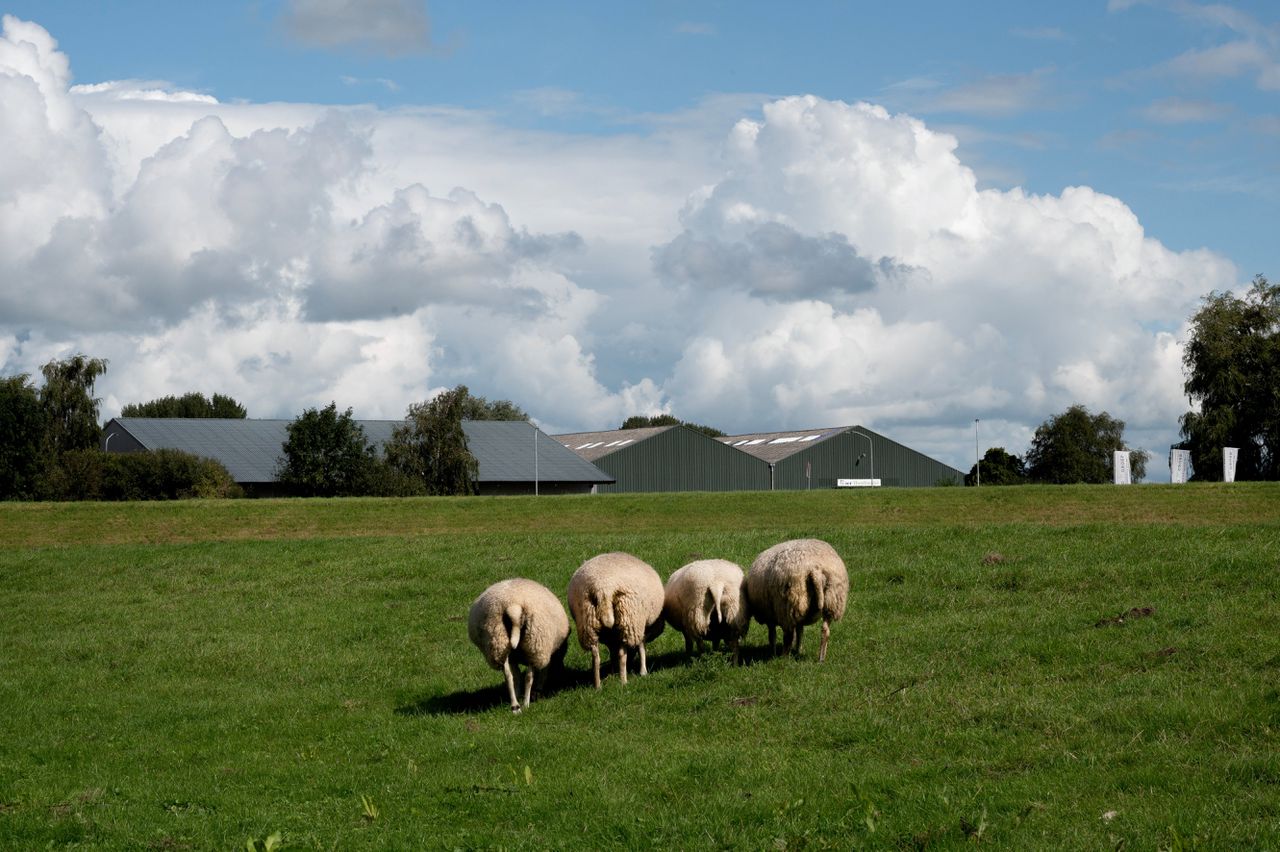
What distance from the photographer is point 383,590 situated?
27.3m

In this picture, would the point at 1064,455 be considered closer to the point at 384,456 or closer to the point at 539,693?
the point at 384,456

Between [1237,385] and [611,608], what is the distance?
6353cm

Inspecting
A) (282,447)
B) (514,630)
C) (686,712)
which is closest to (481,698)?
(514,630)

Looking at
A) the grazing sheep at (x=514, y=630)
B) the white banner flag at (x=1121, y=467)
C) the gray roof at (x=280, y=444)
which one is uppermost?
the gray roof at (x=280, y=444)

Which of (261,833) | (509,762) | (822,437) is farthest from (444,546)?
(822,437)

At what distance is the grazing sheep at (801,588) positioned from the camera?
1714 centimetres

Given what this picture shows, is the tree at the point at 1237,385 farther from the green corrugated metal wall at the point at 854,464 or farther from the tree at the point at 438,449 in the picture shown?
the tree at the point at 438,449

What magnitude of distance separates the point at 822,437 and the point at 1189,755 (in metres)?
93.6

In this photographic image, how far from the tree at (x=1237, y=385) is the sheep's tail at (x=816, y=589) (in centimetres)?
6099

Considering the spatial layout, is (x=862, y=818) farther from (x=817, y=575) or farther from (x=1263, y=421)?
(x=1263, y=421)

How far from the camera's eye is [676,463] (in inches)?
3954

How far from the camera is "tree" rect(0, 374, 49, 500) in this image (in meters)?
83.4

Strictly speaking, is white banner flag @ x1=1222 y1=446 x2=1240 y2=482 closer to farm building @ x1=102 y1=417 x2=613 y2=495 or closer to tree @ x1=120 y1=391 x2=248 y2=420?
farm building @ x1=102 y1=417 x2=613 y2=495

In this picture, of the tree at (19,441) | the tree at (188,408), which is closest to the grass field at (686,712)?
the tree at (19,441)
